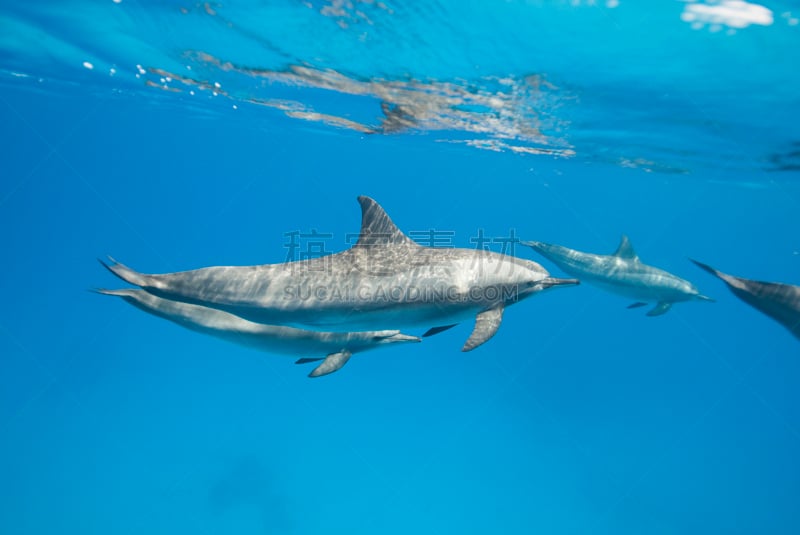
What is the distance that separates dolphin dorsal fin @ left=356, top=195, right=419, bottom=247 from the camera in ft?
23.0

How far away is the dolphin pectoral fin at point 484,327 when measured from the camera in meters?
5.95

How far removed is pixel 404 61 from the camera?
1283 centimetres

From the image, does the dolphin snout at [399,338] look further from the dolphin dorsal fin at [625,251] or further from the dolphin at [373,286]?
the dolphin dorsal fin at [625,251]

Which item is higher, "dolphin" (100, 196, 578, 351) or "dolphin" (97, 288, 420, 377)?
"dolphin" (100, 196, 578, 351)

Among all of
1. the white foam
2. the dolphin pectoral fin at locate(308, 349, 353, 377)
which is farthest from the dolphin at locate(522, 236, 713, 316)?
the dolphin pectoral fin at locate(308, 349, 353, 377)

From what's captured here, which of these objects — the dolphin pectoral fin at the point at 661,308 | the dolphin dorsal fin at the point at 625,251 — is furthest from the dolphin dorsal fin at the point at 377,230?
the dolphin pectoral fin at the point at 661,308

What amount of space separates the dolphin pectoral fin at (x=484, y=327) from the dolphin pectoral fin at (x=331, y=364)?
2840mm

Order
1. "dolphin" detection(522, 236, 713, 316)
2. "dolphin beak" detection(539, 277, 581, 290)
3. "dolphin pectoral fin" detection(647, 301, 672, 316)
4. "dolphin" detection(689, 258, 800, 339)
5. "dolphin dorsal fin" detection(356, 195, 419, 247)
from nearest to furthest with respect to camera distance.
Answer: "dolphin" detection(689, 258, 800, 339), "dolphin beak" detection(539, 277, 581, 290), "dolphin dorsal fin" detection(356, 195, 419, 247), "dolphin" detection(522, 236, 713, 316), "dolphin pectoral fin" detection(647, 301, 672, 316)

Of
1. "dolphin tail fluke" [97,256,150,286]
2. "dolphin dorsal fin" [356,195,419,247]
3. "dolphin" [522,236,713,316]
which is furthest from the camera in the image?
"dolphin" [522,236,713,316]

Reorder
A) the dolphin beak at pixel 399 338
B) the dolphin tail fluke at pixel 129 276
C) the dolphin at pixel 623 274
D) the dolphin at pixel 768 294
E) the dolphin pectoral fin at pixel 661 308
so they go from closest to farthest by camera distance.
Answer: the dolphin at pixel 768 294, the dolphin tail fluke at pixel 129 276, the dolphin beak at pixel 399 338, the dolphin at pixel 623 274, the dolphin pectoral fin at pixel 661 308

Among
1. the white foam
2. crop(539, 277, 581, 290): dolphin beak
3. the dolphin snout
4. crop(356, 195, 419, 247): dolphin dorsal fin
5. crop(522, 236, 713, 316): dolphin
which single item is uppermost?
the white foam

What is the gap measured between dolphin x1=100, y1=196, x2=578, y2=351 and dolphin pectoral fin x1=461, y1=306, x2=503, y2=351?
13mm

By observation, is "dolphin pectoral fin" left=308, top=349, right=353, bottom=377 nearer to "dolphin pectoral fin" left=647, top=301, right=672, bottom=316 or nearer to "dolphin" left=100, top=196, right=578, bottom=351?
"dolphin" left=100, top=196, right=578, bottom=351

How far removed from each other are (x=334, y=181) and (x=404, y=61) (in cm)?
4072
